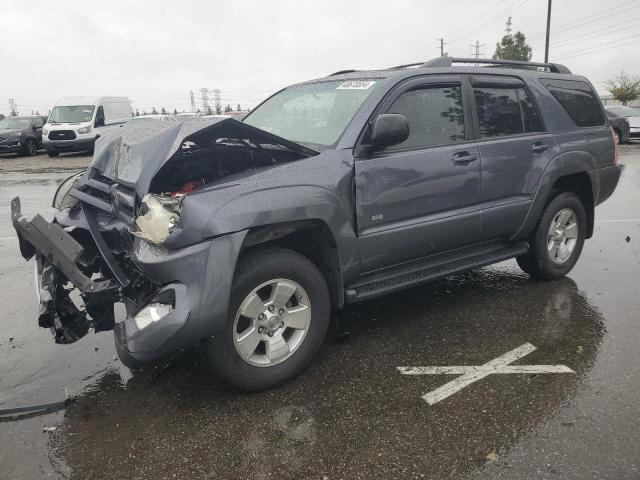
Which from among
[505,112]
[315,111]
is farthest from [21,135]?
[505,112]

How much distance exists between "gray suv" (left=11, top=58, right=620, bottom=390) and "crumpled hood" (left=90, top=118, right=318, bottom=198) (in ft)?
0.04

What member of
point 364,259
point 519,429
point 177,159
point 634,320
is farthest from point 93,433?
point 634,320

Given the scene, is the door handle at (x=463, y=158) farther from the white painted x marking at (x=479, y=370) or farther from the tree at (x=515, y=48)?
the tree at (x=515, y=48)

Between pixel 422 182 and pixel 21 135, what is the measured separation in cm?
2230

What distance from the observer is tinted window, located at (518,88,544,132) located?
439 cm

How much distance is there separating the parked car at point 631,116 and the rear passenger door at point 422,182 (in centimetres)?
2060

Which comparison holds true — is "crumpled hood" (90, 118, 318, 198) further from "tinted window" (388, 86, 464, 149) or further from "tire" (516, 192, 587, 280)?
"tire" (516, 192, 587, 280)

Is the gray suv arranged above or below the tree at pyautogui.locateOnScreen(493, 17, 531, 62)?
below

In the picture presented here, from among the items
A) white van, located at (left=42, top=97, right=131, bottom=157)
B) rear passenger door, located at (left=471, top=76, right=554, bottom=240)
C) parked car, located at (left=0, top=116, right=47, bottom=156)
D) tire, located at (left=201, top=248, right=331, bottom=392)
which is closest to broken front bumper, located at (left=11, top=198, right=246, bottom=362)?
tire, located at (left=201, top=248, right=331, bottom=392)

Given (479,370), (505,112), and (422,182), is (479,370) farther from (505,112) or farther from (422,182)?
(505,112)

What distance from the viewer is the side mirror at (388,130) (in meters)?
3.18

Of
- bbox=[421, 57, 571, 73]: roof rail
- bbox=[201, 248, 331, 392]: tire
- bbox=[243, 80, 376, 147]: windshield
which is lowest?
bbox=[201, 248, 331, 392]: tire

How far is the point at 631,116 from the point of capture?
70.1 ft

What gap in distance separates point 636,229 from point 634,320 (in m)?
3.55
